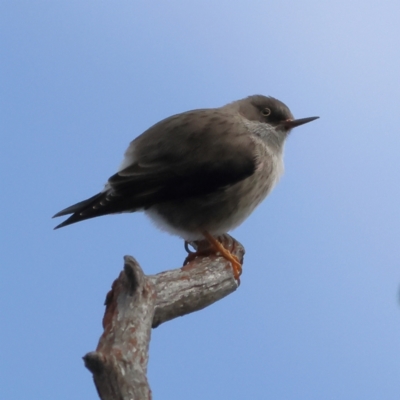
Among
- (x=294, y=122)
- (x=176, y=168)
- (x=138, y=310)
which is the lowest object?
(x=138, y=310)

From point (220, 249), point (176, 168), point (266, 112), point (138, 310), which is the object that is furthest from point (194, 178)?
point (138, 310)

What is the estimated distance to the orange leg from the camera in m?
5.07

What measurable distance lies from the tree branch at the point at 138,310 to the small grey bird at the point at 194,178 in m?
0.49

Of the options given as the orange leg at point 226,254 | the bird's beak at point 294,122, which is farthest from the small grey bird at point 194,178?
the bird's beak at point 294,122

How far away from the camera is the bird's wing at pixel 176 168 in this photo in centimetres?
496

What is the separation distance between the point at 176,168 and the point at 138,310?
5.33 ft

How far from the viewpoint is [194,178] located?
4.99m

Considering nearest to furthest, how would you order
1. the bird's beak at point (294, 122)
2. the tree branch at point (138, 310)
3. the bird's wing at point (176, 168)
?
the tree branch at point (138, 310), the bird's wing at point (176, 168), the bird's beak at point (294, 122)

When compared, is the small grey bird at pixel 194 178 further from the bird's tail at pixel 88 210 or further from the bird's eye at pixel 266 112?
the bird's eye at pixel 266 112

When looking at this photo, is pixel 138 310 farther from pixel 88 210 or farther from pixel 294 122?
pixel 294 122

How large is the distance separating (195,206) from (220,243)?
1.38 feet

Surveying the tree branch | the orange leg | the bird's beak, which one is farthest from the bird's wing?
the bird's beak

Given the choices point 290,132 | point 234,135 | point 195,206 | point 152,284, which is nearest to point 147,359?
point 152,284

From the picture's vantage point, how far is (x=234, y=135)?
5328 millimetres
